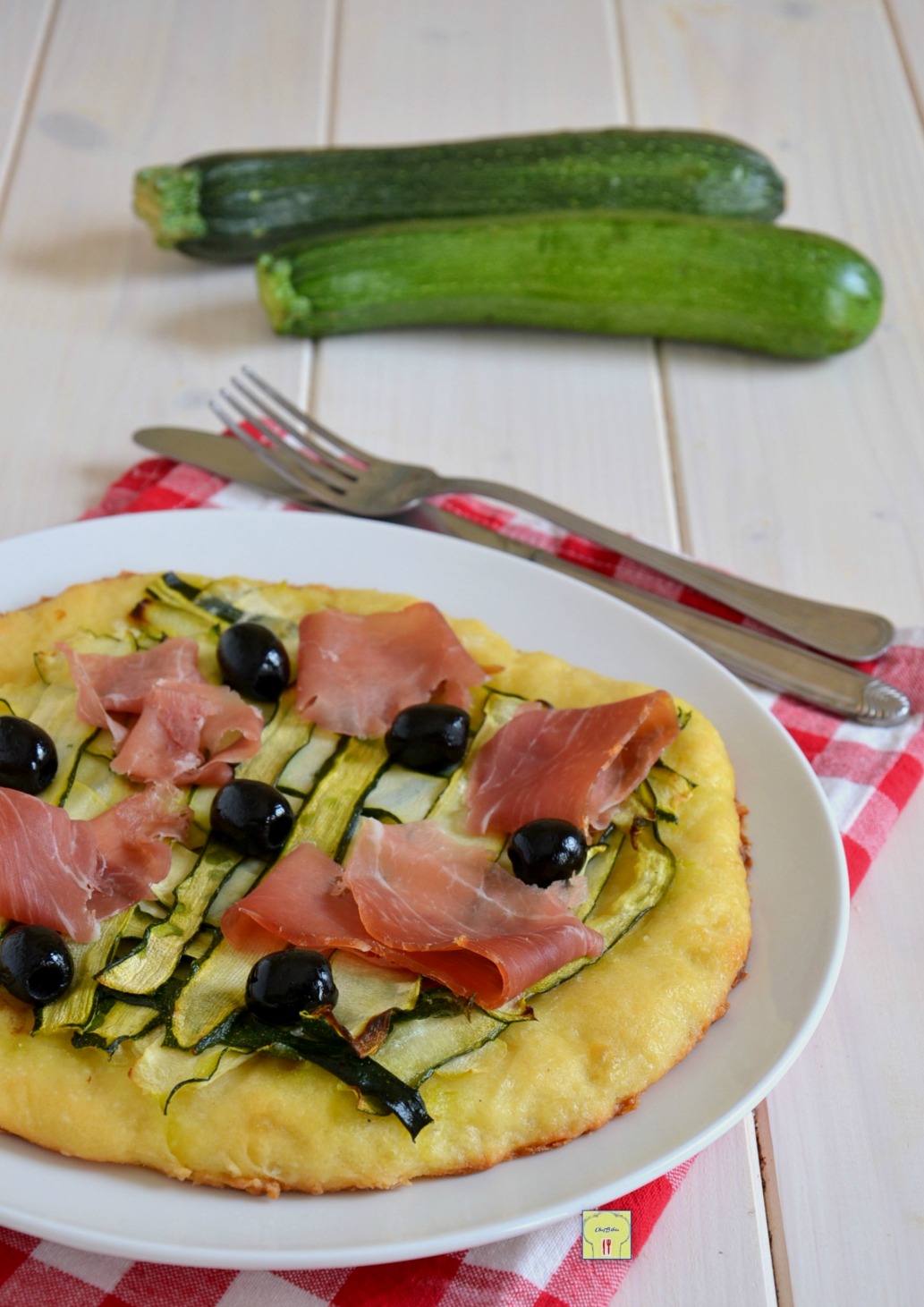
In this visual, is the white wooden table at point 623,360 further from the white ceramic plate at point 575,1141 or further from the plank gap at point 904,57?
the white ceramic plate at point 575,1141

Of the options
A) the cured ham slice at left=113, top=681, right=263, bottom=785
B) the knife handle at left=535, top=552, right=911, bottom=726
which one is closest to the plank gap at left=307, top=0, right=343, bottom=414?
the knife handle at left=535, top=552, right=911, bottom=726

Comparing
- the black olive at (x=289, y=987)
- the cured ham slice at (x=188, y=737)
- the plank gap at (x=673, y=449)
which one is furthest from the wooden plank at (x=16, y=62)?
the black olive at (x=289, y=987)

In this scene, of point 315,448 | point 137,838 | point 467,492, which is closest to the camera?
point 137,838

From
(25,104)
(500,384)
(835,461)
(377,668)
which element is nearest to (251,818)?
(377,668)

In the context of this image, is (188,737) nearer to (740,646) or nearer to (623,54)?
(740,646)

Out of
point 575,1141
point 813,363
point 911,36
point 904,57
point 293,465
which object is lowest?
point 575,1141

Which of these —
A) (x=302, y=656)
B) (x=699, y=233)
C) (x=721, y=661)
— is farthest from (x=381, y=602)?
(x=699, y=233)

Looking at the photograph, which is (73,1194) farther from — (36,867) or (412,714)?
(412,714)
